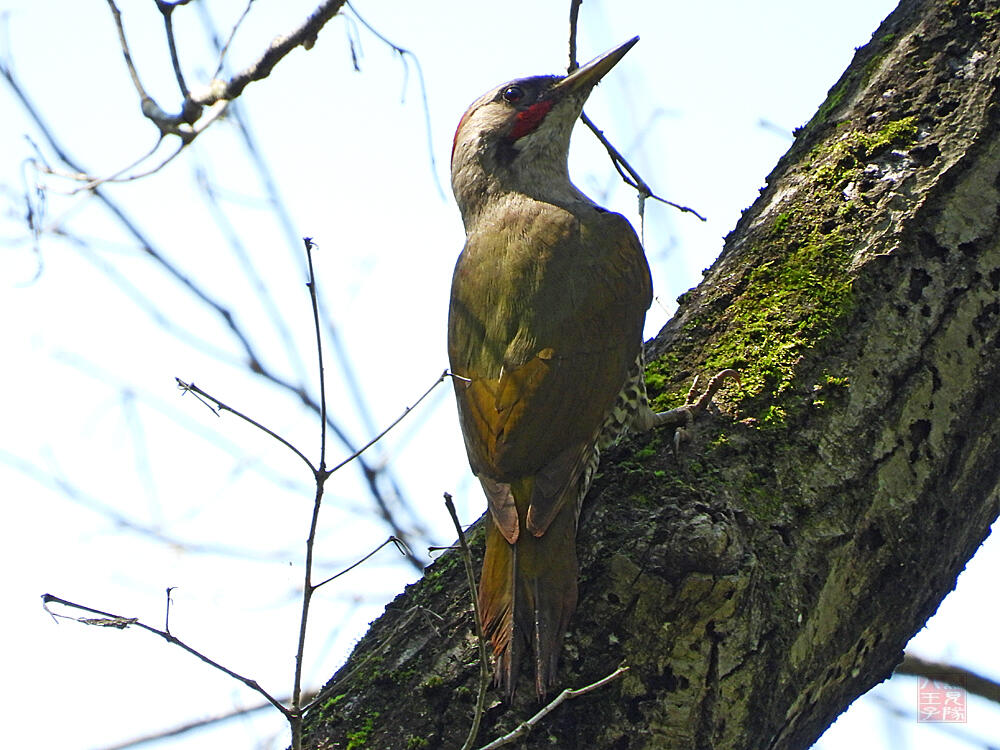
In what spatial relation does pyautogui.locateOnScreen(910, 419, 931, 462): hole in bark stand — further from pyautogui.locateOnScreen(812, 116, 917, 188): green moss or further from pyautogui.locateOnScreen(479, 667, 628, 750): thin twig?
pyautogui.locateOnScreen(479, 667, 628, 750): thin twig

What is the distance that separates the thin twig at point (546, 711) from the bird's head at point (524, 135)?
2.40 metres

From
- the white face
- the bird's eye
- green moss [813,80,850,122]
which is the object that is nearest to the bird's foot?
green moss [813,80,850,122]

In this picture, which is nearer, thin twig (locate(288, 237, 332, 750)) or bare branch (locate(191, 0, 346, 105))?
thin twig (locate(288, 237, 332, 750))

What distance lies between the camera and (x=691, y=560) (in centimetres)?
237

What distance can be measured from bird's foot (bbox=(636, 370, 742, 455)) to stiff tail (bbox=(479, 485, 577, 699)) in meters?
0.35

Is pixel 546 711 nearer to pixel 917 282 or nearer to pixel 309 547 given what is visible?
pixel 309 547

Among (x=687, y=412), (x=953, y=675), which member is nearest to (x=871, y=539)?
(x=687, y=412)

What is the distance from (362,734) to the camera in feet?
8.04

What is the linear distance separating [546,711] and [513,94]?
3.03m

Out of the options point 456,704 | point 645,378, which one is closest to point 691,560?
point 456,704

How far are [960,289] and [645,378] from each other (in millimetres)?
971

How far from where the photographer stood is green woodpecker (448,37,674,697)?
2.63m

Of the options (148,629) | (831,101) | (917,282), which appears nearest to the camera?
(148,629)

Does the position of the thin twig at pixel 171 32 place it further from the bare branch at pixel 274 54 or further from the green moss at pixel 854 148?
the green moss at pixel 854 148
